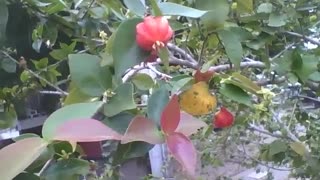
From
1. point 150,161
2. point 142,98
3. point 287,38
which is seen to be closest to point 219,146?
point 150,161

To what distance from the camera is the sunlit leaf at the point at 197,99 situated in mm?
802

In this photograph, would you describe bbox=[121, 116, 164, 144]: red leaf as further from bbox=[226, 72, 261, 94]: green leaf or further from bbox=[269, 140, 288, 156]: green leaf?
bbox=[269, 140, 288, 156]: green leaf

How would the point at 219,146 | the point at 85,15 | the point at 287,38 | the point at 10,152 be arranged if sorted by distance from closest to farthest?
the point at 10,152
the point at 85,15
the point at 287,38
the point at 219,146

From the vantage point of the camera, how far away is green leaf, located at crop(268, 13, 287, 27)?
1.34 metres

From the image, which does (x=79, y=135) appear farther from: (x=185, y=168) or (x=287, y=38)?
(x=287, y=38)

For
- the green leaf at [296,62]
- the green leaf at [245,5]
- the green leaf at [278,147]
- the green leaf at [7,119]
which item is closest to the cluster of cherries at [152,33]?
the green leaf at [245,5]

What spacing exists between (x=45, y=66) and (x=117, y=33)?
1.93 ft

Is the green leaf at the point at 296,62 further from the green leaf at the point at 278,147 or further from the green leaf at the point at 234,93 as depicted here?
the green leaf at the point at 234,93

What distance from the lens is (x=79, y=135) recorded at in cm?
54

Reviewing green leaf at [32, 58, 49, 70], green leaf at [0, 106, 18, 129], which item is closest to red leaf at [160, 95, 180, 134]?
green leaf at [0, 106, 18, 129]

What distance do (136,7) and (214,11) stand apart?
0.46 feet

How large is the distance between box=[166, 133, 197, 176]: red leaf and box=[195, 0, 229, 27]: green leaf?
0.27m

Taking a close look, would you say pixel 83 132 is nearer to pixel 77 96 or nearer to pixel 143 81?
pixel 77 96

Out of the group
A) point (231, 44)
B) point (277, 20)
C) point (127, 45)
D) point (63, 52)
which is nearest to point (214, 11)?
point (231, 44)
